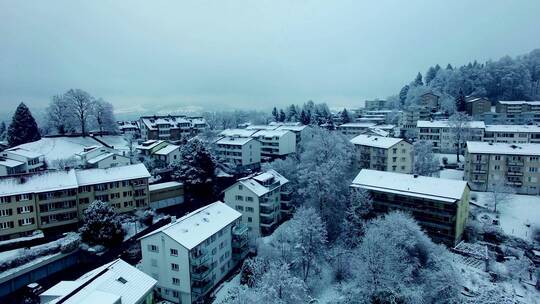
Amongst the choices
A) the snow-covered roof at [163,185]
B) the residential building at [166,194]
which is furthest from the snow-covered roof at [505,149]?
the snow-covered roof at [163,185]

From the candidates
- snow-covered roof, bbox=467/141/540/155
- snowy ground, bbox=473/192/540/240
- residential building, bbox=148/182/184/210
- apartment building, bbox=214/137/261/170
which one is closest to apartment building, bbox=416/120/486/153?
snow-covered roof, bbox=467/141/540/155

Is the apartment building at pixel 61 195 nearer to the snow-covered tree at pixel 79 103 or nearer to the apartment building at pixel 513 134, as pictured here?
the snow-covered tree at pixel 79 103

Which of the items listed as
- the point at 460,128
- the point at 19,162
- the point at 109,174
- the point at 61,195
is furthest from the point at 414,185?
the point at 19,162

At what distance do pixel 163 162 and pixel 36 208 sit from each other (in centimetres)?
2788

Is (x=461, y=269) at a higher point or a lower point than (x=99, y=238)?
lower

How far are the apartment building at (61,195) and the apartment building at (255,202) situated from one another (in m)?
14.3

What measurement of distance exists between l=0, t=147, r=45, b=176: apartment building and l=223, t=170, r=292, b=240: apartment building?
34687mm

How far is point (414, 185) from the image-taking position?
39906 millimetres

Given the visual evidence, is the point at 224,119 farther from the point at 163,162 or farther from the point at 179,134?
the point at 163,162

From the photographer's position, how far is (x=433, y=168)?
176 feet

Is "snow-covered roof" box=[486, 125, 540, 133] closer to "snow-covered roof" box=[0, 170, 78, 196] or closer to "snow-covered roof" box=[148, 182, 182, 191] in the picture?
"snow-covered roof" box=[148, 182, 182, 191]

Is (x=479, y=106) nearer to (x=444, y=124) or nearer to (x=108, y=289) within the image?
(x=444, y=124)

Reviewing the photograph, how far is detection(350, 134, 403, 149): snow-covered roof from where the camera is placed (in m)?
54.7

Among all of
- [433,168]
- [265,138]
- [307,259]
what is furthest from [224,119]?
[307,259]
